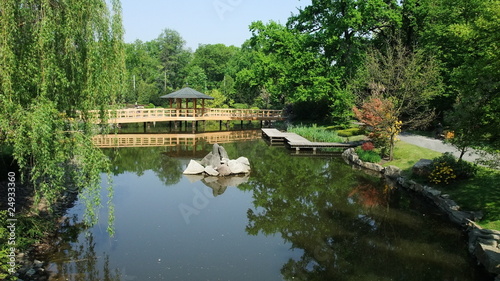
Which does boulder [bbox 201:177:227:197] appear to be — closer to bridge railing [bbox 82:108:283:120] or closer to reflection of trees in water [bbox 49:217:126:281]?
reflection of trees in water [bbox 49:217:126:281]

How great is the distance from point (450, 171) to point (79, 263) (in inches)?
493

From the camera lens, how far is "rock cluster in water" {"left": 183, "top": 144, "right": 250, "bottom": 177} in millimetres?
16922

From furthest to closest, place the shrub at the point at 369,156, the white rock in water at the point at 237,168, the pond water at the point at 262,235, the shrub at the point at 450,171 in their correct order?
the shrub at the point at 369,156, the white rock in water at the point at 237,168, the shrub at the point at 450,171, the pond water at the point at 262,235

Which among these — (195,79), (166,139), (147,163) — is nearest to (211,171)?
(147,163)

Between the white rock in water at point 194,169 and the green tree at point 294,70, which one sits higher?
the green tree at point 294,70

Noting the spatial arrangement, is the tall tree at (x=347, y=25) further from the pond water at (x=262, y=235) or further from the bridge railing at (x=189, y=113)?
the pond water at (x=262, y=235)

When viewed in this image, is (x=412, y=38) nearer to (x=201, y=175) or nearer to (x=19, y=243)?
(x=201, y=175)

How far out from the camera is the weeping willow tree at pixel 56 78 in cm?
646

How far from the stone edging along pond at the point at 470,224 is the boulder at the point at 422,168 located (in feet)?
1.74

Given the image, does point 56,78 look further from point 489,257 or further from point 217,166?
point 217,166

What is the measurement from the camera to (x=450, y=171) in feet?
42.9

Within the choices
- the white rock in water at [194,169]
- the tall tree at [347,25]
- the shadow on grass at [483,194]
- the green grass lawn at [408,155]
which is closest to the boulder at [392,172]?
the green grass lawn at [408,155]

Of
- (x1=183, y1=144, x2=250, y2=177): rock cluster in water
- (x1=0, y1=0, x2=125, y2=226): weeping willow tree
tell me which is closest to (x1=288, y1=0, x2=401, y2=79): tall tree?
(x1=183, y1=144, x2=250, y2=177): rock cluster in water

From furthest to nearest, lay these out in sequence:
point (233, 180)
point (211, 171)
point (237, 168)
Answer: point (237, 168) < point (211, 171) < point (233, 180)
